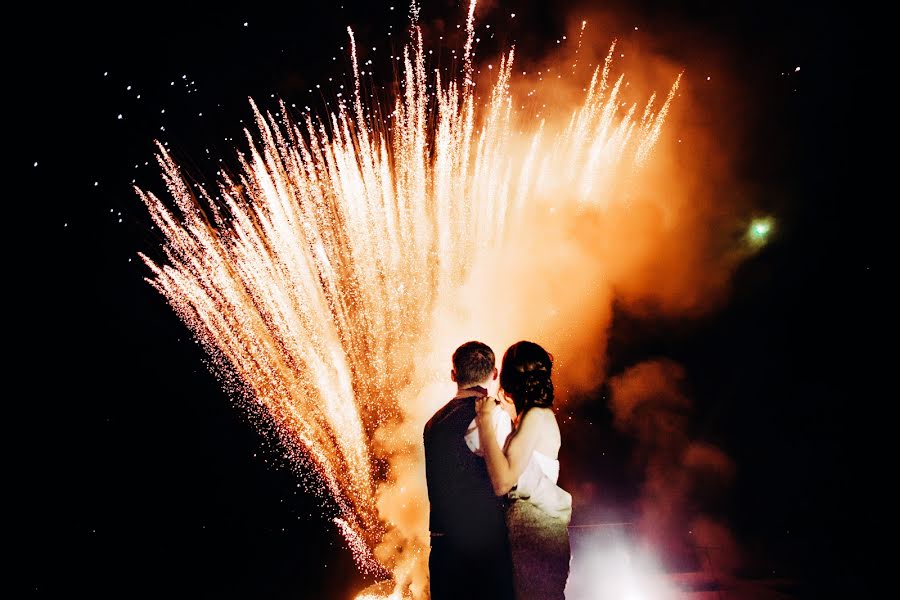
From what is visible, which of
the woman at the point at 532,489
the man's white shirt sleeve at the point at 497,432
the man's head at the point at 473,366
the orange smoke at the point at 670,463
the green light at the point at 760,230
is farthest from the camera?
the green light at the point at 760,230

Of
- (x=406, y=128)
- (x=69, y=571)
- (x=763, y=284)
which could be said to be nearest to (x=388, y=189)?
(x=406, y=128)

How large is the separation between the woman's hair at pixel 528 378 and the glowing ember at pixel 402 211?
4.55 metres

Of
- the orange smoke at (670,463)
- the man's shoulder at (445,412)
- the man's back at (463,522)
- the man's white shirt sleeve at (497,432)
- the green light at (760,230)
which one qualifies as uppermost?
the green light at (760,230)

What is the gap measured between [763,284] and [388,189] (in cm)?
589

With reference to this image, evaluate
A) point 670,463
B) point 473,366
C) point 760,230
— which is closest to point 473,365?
point 473,366

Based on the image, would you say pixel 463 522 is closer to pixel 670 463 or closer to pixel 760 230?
pixel 670 463

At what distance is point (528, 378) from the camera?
1.73 metres

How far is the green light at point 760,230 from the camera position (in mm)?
6633

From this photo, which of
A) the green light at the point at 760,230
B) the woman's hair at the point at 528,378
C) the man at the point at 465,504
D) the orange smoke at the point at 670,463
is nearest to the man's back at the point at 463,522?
the man at the point at 465,504

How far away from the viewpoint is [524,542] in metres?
1.59

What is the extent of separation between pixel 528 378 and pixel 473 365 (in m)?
0.22

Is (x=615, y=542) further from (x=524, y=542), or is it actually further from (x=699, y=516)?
(x=699, y=516)

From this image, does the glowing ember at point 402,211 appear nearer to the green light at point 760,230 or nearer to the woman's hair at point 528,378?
the green light at point 760,230

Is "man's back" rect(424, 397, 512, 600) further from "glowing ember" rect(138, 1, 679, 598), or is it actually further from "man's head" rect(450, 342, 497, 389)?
"glowing ember" rect(138, 1, 679, 598)
